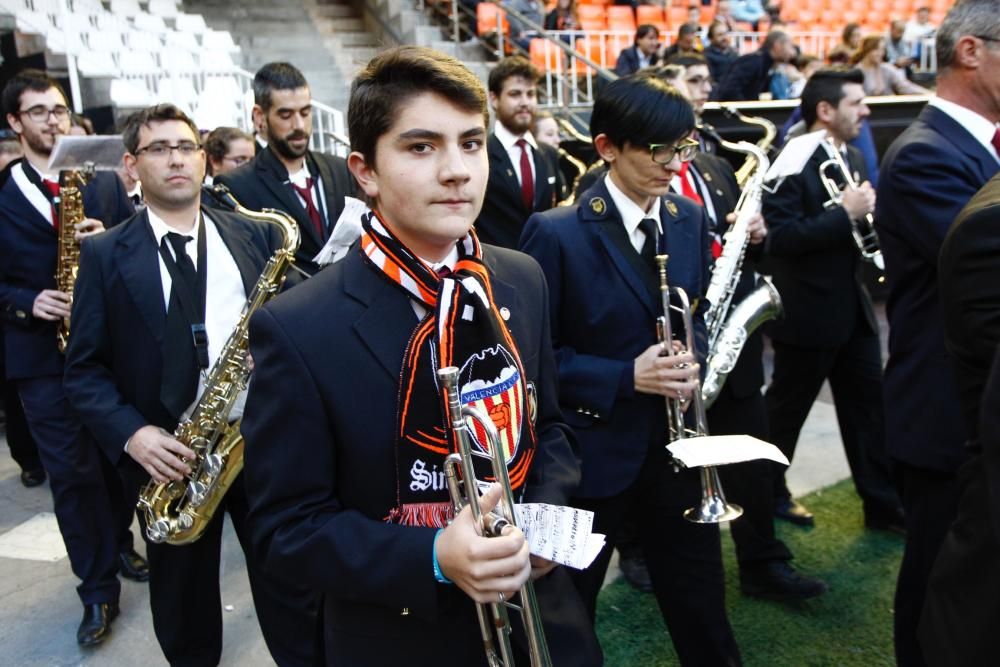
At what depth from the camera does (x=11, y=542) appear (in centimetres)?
467

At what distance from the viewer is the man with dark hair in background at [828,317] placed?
4.20 meters

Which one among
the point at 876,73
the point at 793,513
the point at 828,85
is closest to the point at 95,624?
the point at 793,513

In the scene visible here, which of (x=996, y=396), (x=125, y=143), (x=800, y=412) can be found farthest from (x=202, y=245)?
(x=800, y=412)

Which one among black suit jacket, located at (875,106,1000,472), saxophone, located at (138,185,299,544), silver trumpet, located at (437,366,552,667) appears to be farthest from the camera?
saxophone, located at (138,185,299,544)

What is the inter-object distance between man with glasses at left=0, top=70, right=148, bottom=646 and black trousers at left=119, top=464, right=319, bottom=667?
2.68ft

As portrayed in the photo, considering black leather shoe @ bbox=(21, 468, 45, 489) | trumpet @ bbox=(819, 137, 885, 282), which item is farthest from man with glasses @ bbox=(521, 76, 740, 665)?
black leather shoe @ bbox=(21, 468, 45, 489)

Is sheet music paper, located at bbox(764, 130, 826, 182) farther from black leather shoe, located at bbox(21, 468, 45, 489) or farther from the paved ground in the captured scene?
black leather shoe, located at bbox(21, 468, 45, 489)

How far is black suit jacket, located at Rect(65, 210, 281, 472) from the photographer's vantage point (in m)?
2.92

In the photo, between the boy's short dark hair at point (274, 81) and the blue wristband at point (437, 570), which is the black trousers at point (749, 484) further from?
the boy's short dark hair at point (274, 81)

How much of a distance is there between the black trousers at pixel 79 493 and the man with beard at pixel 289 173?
4.17 feet

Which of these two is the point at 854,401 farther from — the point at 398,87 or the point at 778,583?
the point at 398,87

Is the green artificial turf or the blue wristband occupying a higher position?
the blue wristband

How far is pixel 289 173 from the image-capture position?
176 inches

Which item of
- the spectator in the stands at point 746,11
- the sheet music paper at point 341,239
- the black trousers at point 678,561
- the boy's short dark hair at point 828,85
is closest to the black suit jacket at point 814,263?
the boy's short dark hair at point 828,85
